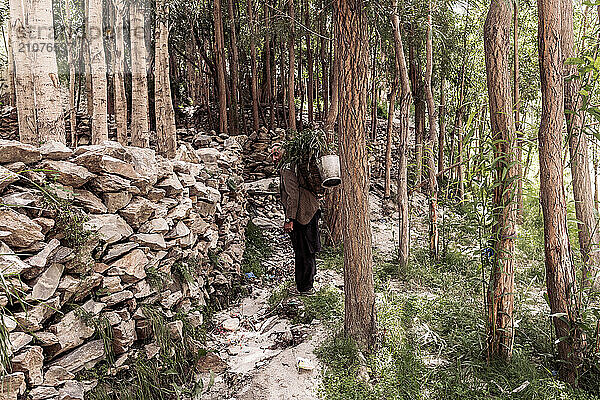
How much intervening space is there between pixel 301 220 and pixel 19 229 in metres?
2.92

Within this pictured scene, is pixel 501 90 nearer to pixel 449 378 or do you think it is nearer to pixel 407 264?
pixel 449 378

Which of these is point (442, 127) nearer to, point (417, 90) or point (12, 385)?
point (417, 90)

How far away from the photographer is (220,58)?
9219mm

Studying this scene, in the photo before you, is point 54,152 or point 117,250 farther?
point 117,250

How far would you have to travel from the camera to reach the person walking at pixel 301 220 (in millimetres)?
4824

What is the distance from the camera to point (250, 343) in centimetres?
420

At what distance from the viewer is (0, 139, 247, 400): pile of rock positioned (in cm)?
233

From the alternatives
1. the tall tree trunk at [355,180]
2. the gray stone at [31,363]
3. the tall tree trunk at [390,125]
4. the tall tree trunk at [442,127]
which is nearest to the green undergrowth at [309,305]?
the tall tree trunk at [355,180]

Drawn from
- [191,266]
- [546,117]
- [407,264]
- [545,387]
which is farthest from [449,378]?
[407,264]

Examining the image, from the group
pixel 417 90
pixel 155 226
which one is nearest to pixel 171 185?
pixel 155 226

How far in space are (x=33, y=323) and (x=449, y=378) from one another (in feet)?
8.65

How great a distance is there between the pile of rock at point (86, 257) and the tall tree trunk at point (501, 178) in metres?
2.48

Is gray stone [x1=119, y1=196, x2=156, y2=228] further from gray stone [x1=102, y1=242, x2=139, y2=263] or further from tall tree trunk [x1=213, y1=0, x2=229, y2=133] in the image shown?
tall tree trunk [x1=213, y1=0, x2=229, y2=133]

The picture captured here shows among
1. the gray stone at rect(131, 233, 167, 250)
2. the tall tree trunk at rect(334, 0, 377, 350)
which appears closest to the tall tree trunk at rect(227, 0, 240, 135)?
the tall tree trunk at rect(334, 0, 377, 350)
